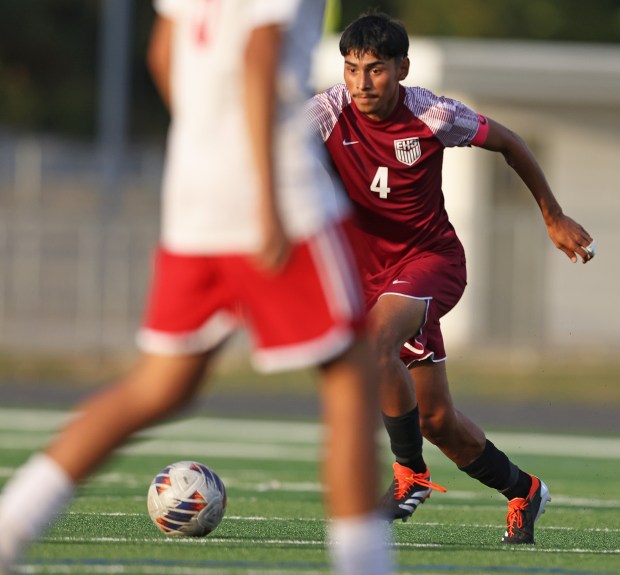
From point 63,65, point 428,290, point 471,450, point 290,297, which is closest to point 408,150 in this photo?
point 428,290

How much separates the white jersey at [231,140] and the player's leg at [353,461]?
42cm

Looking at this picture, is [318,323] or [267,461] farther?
[267,461]

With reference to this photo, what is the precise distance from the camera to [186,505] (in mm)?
6820

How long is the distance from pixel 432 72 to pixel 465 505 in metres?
14.3

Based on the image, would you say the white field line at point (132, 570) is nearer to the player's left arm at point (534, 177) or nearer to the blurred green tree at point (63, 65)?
the player's left arm at point (534, 177)

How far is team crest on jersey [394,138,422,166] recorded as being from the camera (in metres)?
7.34

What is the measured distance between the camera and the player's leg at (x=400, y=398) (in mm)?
6996

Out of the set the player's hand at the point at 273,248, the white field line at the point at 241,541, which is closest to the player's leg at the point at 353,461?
the player's hand at the point at 273,248

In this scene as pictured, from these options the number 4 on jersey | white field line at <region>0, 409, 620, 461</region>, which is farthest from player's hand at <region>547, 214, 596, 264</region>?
white field line at <region>0, 409, 620, 461</region>

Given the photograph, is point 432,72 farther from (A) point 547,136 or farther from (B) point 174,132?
(B) point 174,132

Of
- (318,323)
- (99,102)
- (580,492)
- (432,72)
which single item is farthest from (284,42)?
(99,102)

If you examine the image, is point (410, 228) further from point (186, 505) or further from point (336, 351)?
point (336, 351)

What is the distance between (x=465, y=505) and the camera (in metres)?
9.26

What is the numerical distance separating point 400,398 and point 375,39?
162 centimetres
